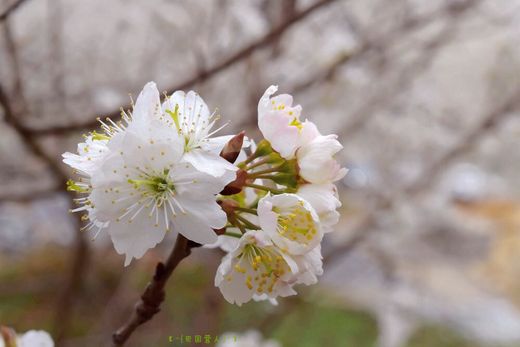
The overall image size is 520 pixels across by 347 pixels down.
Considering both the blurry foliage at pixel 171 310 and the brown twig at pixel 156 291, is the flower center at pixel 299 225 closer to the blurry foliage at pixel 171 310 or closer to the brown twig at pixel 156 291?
the brown twig at pixel 156 291

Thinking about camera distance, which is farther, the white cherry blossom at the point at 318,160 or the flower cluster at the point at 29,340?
the flower cluster at the point at 29,340

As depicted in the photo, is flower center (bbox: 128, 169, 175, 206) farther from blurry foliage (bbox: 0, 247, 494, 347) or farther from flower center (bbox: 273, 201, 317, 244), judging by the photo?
blurry foliage (bbox: 0, 247, 494, 347)

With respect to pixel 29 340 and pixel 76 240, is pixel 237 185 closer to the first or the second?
pixel 29 340

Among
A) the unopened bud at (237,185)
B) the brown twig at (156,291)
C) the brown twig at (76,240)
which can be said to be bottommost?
the brown twig at (76,240)

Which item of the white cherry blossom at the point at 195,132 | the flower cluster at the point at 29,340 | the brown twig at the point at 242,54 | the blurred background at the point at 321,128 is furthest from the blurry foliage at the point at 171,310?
the white cherry blossom at the point at 195,132

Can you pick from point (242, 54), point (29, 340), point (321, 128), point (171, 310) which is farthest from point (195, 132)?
point (321, 128)

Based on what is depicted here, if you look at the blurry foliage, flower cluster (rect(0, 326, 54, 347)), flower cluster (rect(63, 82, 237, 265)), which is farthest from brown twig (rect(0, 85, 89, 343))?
flower cluster (rect(63, 82, 237, 265))
